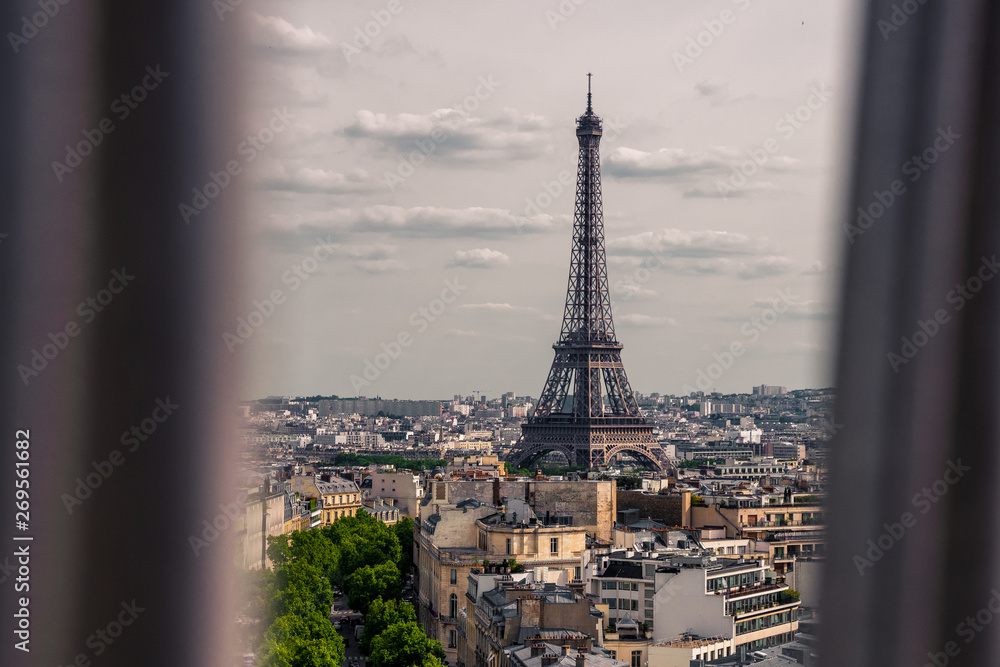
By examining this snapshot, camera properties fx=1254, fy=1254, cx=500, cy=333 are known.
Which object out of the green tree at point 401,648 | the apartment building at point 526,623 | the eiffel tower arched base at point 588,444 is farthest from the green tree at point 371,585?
the eiffel tower arched base at point 588,444

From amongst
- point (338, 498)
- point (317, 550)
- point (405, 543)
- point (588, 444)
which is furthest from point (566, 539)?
point (588, 444)

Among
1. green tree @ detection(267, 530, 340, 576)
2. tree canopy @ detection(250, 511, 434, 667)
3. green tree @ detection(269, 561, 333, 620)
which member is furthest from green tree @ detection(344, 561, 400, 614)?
green tree @ detection(269, 561, 333, 620)

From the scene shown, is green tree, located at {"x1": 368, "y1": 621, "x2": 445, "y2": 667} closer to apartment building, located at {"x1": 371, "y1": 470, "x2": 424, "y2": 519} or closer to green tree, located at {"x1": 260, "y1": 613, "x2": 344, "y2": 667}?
green tree, located at {"x1": 260, "y1": 613, "x2": 344, "y2": 667}

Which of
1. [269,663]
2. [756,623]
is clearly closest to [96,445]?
[269,663]

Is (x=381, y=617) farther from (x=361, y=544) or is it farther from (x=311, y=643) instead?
(x=361, y=544)

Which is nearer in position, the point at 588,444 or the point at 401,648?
the point at 401,648

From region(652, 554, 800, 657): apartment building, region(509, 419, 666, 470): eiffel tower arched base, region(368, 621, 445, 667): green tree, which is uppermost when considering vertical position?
region(509, 419, 666, 470): eiffel tower arched base
